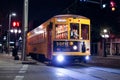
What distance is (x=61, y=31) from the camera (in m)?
27.4

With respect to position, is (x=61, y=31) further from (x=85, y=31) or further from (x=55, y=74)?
(x=55, y=74)

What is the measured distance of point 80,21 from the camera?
27.8 m

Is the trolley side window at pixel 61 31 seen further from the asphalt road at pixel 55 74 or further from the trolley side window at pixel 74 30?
the asphalt road at pixel 55 74

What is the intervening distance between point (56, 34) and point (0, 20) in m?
65.5

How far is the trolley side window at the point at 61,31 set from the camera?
88.8ft

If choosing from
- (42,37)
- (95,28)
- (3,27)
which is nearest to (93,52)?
(95,28)

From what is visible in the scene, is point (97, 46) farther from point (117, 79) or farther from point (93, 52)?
point (117, 79)

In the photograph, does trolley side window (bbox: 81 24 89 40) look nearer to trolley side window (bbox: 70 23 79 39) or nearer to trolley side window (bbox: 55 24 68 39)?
trolley side window (bbox: 70 23 79 39)

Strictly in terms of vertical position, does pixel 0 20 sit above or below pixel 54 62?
above

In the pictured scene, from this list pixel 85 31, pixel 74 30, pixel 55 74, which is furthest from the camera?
pixel 85 31

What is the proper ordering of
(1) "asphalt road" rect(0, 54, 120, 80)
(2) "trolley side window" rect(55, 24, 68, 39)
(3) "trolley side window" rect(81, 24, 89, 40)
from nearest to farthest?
(1) "asphalt road" rect(0, 54, 120, 80) → (2) "trolley side window" rect(55, 24, 68, 39) → (3) "trolley side window" rect(81, 24, 89, 40)

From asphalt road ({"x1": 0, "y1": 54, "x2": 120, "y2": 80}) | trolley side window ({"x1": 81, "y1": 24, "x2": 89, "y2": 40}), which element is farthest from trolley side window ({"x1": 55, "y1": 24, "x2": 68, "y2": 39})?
asphalt road ({"x1": 0, "y1": 54, "x2": 120, "y2": 80})

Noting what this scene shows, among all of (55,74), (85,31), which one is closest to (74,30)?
(85,31)

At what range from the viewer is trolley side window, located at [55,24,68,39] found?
2706 cm
